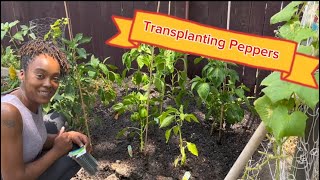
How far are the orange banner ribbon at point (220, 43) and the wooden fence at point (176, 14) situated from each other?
120 centimetres

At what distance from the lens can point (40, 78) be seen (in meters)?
1.63

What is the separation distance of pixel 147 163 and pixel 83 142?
65cm

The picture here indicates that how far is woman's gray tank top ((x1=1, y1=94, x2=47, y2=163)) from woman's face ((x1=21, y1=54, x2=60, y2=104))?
0.06 meters

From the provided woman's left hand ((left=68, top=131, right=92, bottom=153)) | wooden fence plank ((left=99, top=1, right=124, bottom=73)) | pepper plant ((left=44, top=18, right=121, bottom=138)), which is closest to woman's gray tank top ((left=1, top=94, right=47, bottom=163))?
woman's left hand ((left=68, top=131, right=92, bottom=153))

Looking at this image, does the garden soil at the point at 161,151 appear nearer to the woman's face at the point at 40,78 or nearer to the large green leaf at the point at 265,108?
the woman's face at the point at 40,78

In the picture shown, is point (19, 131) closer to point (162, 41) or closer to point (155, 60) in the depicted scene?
point (162, 41)

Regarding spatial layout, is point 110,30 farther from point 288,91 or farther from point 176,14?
point 288,91

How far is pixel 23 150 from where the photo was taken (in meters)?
1.71

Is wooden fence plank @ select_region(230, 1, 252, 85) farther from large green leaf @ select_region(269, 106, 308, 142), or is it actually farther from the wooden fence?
large green leaf @ select_region(269, 106, 308, 142)

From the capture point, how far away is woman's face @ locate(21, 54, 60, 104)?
64.3 inches

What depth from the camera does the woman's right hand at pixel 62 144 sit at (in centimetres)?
182

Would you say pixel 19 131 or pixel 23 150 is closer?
pixel 19 131

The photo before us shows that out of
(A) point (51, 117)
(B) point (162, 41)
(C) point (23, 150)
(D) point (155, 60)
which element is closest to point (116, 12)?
(D) point (155, 60)

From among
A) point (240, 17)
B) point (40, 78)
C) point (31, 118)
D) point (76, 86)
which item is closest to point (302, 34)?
point (40, 78)
